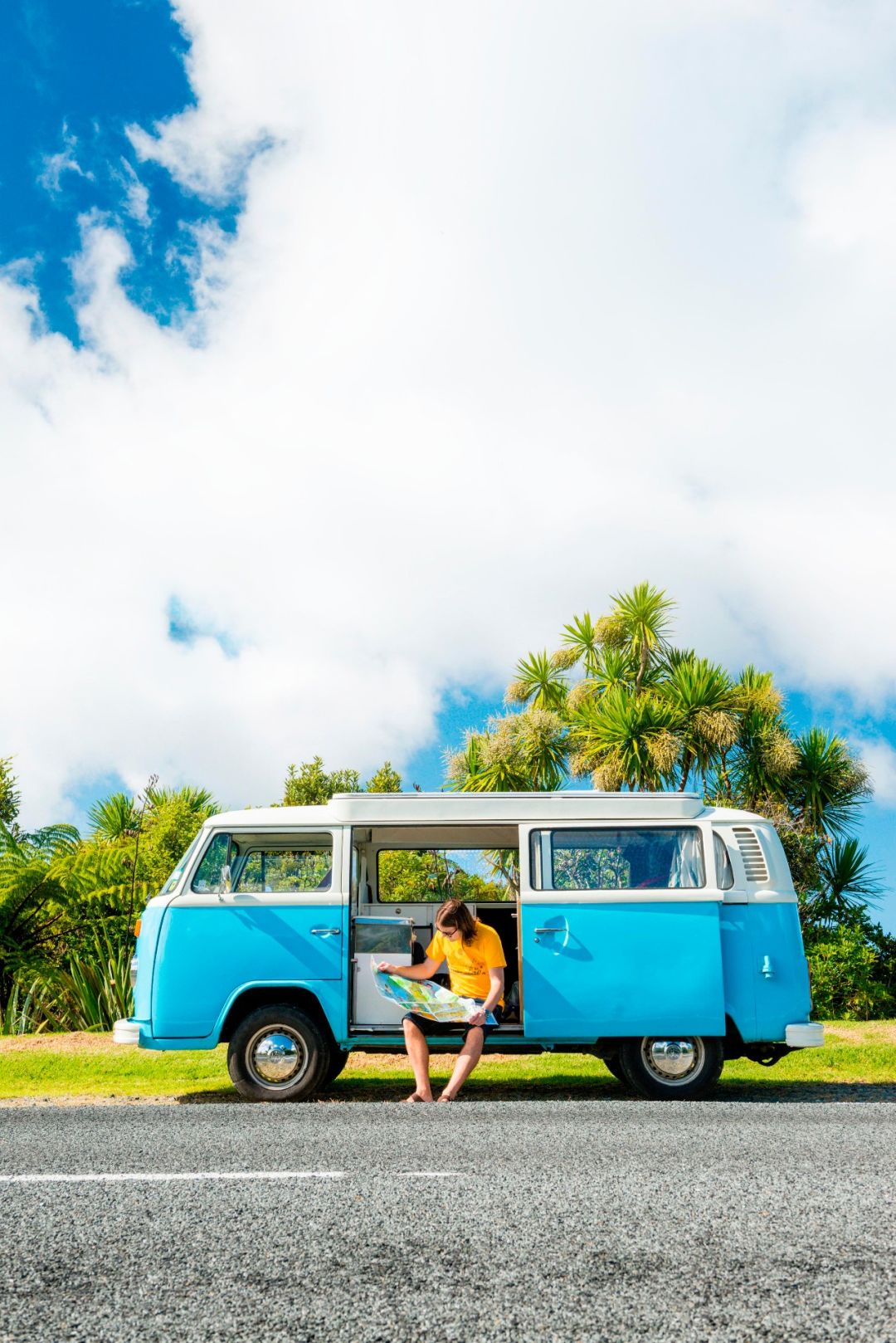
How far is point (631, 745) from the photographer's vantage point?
1977cm

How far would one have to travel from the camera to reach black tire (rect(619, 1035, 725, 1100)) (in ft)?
28.1

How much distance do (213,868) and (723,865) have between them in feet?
13.0

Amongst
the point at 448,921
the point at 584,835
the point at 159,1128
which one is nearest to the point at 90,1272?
the point at 159,1128

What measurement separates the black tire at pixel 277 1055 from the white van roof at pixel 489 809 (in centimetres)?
146

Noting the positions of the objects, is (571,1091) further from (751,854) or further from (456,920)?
(751,854)

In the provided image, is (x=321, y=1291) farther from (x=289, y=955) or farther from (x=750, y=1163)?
(x=289, y=955)

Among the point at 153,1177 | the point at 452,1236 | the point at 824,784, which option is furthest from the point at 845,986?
the point at 452,1236

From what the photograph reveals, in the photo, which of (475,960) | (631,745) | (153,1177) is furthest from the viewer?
(631,745)

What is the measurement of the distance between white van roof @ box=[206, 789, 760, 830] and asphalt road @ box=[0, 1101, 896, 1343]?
2752 millimetres

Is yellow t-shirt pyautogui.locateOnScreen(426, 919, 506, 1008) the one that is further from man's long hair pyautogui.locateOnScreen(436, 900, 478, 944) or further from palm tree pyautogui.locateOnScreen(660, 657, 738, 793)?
palm tree pyautogui.locateOnScreen(660, 657, 738, 793)

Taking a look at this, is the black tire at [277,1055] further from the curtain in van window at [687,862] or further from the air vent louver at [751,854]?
the air vent louver at [751,854]

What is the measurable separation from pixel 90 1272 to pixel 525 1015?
5167 millimetres

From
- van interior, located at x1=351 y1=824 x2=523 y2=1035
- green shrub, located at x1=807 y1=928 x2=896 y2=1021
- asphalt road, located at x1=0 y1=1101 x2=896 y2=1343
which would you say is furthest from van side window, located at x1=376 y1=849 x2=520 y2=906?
green shrub, located at x1=807 y1=928 x2=896 y2=1021

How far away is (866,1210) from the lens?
14.4 feet
